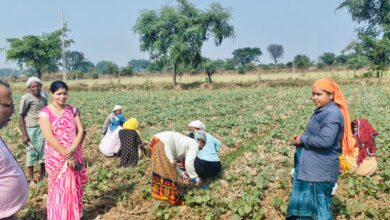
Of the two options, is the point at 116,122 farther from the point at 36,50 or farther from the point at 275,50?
the point at 275,50

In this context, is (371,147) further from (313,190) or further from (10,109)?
(10,109)

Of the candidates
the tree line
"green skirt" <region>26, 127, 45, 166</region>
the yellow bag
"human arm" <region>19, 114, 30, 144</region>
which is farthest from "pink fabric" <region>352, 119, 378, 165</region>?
the tree line

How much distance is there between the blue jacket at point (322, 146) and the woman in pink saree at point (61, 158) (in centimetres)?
271

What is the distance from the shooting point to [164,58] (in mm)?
38562

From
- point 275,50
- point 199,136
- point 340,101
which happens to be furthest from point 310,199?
point 275,50

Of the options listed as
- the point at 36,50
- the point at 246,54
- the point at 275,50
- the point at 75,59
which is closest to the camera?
the point at 36,50

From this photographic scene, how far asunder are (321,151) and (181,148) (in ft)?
7.34

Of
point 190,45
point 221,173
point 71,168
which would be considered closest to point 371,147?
point 221,173

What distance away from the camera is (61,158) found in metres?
4.74

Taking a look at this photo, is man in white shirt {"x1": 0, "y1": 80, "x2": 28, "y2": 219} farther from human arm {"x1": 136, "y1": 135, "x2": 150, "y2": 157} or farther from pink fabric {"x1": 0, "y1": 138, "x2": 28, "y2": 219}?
human arm {"x1": 136, "y1": 135, "x2": 150, "y2": 157}

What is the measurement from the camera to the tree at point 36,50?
119 feet

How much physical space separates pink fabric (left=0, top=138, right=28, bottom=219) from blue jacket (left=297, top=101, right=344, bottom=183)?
280 cm

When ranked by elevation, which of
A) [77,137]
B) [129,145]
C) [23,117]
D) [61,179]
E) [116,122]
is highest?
[23,117]

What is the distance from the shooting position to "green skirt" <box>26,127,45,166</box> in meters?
6.68
